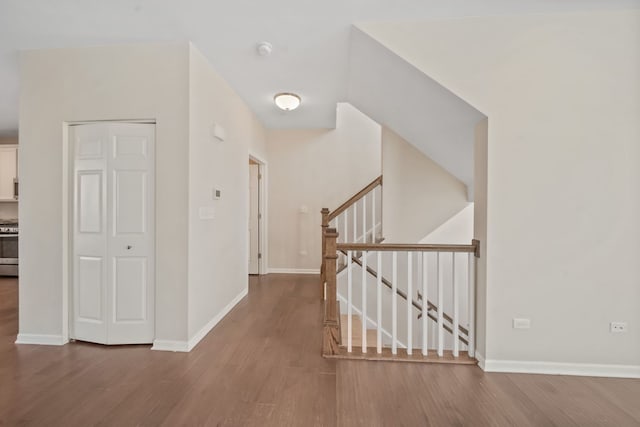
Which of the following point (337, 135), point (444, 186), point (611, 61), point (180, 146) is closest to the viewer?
point (611, 61)

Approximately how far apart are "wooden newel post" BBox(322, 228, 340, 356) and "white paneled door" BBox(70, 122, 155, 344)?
1.59m

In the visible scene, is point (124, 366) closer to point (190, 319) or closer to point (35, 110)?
point (190, 319)

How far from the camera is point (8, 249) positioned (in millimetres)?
5477

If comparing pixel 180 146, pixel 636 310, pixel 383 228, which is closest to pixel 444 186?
pixel 383 228

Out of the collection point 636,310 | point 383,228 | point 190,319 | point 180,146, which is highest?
point 180,146

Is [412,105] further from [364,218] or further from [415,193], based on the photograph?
[364,218]

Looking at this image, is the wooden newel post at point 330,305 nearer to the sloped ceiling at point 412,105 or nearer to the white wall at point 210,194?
the white wall at point 210,194

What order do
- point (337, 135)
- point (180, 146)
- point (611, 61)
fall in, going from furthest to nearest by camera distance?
point (337, 135), point (180, 146), point (611, 61)

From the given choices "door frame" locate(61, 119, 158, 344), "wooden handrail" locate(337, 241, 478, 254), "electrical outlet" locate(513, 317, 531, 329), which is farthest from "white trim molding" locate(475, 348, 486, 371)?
"door frame" locate(61, 119, 158, 344)

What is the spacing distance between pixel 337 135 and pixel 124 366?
4.68 m

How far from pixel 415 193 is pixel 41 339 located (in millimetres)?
4535

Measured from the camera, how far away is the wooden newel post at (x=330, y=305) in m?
2.59

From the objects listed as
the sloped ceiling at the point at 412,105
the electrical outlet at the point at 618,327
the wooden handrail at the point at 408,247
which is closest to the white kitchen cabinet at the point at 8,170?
the sloped ceiling at the point at 412,105

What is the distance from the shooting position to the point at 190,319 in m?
2.72
